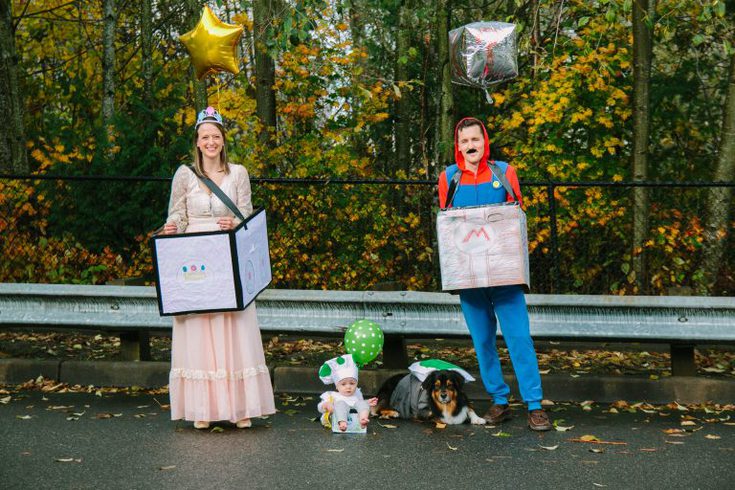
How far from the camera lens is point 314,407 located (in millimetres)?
7266

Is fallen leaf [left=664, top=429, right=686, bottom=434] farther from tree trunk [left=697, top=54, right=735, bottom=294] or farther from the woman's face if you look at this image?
tree trunk [left=697, top=54, right=735, bottom=294]

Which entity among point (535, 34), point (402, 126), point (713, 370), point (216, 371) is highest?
point (535, 34)

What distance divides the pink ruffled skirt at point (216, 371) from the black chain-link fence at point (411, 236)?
2.93 m

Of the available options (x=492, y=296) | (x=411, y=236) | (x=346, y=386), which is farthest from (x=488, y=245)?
(x=411, y=236)

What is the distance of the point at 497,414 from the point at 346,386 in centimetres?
104

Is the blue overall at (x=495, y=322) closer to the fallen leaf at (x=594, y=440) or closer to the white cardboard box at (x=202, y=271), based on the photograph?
the fallen leaf at (x=594, y=440)

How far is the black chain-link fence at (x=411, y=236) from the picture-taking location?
9.64 m

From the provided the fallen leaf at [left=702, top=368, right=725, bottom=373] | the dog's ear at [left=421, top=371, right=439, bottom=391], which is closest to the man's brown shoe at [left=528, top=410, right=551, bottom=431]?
the dog's ear at [left=421, top=371, right=439, bottom=391]

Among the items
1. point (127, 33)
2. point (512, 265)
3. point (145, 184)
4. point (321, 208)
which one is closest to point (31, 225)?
point (145, 184)

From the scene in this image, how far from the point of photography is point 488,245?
253 inches

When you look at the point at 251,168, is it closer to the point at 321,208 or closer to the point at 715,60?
the point at 321,208

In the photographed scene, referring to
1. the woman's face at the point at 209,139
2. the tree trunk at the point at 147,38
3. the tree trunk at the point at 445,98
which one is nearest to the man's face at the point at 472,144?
the woman's face at the point at 209,139

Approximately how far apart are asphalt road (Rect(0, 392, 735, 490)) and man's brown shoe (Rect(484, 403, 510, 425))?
0.06 meters

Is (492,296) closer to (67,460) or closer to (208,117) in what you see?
(208,117)
